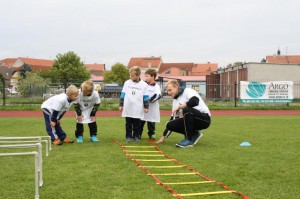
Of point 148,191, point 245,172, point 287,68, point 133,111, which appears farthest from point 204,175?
point 287,68

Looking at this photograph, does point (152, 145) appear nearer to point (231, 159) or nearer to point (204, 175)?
point (231, 159)

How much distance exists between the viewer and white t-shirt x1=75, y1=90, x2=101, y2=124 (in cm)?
907

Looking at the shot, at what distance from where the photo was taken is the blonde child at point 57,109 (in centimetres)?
833

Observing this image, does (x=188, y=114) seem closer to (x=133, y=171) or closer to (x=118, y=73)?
(x=133, y=171)

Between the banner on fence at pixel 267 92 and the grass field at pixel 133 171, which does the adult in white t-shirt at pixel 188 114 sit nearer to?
the grass field at pixel 133 171

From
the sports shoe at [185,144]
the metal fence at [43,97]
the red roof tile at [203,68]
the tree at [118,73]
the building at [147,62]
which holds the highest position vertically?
the building at [147,62]

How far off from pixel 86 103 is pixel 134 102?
42.7 inches

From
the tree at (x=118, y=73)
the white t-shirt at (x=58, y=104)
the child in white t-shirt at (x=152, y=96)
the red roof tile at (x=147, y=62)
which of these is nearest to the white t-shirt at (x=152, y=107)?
the child in white t-shirt at (x=152, y=96)

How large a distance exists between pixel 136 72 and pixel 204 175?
4.22 metres

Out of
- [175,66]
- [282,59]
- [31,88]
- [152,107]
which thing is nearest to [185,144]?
[152,107]

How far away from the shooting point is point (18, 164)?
242 inches

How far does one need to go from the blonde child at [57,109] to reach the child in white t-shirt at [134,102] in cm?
122

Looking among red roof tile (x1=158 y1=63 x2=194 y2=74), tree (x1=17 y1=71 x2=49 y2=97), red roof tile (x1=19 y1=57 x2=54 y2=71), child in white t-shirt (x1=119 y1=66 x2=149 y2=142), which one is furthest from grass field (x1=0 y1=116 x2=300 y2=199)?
red roof tile (x1=19 y1=57 x2=54 y2=71)

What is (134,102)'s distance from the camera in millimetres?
9125
